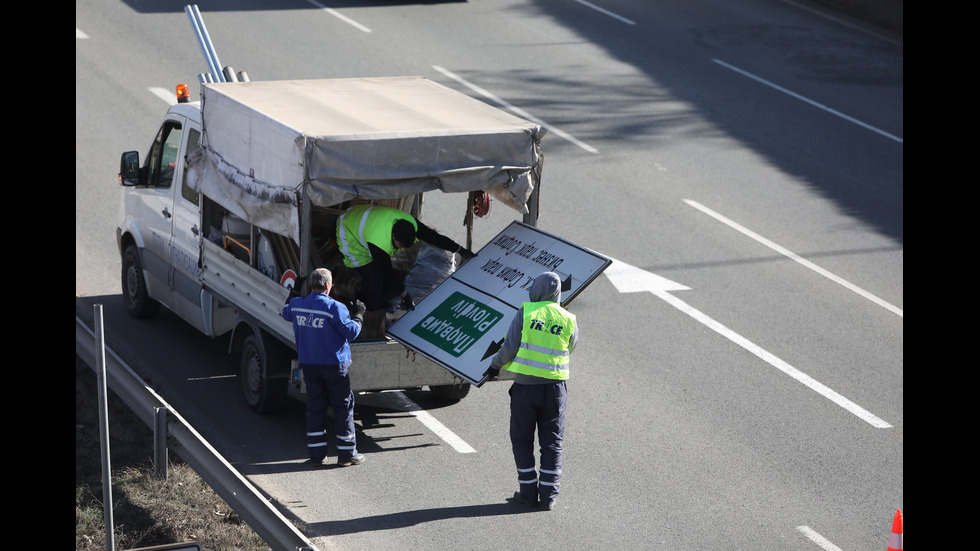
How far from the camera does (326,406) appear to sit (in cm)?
894

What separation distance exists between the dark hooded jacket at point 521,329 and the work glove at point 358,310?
123 centimetres

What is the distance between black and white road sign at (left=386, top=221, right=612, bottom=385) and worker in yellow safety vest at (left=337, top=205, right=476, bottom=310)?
27 cm

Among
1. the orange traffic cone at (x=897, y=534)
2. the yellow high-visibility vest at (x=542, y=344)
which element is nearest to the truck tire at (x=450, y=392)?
the yellow high-visibility vest at (x=542, y=344)

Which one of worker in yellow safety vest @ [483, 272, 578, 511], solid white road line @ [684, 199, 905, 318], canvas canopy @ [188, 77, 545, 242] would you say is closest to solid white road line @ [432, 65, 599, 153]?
solid white road line @ [684, 199, 905, 318]

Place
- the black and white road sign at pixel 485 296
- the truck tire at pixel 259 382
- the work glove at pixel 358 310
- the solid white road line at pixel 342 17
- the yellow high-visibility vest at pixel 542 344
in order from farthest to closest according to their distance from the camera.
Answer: the solid white road line at pixel 342 17 → the truck tire at pixel 259 382 → the work glove at pixel 358 310 → the black and white road sign at pixel 485 296 → the yellow high-visibility vest at pixel 542 344

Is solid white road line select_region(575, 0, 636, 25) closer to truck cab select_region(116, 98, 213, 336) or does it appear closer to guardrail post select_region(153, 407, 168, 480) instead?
truck cab select_region(116, 98, 213, 336)

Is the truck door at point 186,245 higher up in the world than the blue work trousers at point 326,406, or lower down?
higher up

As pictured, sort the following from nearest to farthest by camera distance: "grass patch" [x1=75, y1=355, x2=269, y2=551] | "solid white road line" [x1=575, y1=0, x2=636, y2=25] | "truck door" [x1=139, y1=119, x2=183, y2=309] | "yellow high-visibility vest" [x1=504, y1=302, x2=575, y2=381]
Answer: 1. "grass patch" [x1=75, y1=355, x2=269, y2=551]
2. "yellow high-visibility vest" [x1=504, y1=302, x2=575, y2=381]
3. "truck door" [x1=139, y1=119, x2=183, y2=309]
4. "solid white road line" [x1=575, y1=0, x2=636, y2=25]

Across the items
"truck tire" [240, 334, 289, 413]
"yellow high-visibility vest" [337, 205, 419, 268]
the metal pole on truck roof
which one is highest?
the metal pole on truck roof

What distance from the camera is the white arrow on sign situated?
1057 centimetres

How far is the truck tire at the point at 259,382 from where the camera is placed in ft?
31.3

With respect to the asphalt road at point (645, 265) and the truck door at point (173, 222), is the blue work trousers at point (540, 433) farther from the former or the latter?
the truck door at point (173, 222)

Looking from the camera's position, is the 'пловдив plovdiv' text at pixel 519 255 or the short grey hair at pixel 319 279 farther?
the 'пловдив plovdiv' text at pixel 519 255

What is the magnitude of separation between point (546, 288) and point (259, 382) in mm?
2904
